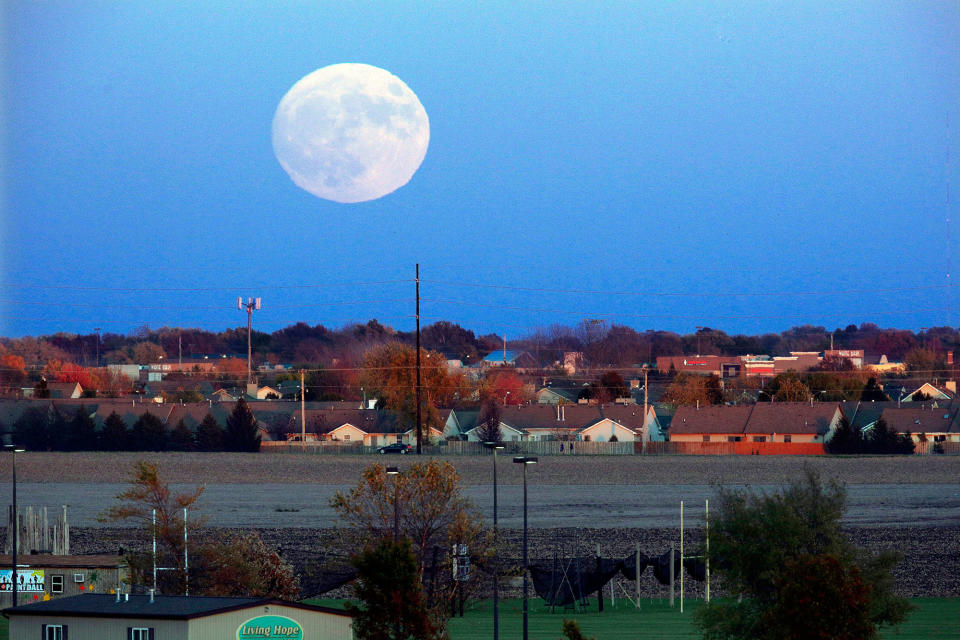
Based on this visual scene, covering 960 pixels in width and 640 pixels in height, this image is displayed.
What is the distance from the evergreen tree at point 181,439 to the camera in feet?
200

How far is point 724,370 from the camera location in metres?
97.2

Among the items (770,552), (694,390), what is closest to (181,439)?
(694,390)

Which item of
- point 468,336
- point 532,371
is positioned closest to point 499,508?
point 532,371

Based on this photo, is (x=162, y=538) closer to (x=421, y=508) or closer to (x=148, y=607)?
Answer: (x=421, y=508)

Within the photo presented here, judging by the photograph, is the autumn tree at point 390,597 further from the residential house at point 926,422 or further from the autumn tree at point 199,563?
the residential house at point 926,422

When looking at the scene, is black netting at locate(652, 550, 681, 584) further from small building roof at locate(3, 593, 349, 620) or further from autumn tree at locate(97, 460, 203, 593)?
small building roof at locate(3, 593, 349, 620)

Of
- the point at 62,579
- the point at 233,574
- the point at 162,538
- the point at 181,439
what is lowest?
the point at 62,579

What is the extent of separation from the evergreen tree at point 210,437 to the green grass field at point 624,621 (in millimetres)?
34002

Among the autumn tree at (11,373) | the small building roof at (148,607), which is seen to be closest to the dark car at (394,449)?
the autumn tree at (11,373)

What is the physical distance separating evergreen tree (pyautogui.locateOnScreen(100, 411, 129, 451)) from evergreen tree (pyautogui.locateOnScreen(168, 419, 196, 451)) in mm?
2459

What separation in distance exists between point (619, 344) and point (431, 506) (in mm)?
70535

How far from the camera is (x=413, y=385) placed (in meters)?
67.0

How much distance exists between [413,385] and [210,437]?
12123 mm

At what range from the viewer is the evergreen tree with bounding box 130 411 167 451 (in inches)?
2422
